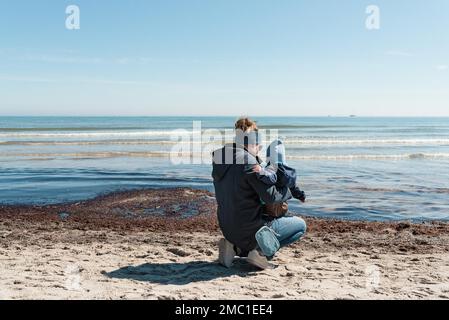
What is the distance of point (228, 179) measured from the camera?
4.64 metres

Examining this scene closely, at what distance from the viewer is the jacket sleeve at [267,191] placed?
176 inches

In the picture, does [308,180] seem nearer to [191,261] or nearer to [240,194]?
[191,261]

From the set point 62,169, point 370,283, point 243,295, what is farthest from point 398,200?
point 62,169

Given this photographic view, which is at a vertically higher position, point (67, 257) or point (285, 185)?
Result: point (285, 185)

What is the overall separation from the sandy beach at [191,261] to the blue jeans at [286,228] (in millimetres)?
335

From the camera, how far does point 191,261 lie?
214 inches

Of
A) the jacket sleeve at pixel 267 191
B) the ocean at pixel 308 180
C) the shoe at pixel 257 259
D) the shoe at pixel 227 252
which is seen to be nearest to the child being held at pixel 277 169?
the jacket sleeve at pixel 267 191

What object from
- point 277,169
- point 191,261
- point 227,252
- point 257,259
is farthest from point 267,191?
point 191,261

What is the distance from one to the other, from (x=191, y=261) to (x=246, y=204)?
3.94 feet

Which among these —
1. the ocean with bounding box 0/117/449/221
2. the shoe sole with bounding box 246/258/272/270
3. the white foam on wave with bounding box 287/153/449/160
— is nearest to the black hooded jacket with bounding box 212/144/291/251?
the shoe sole with bounding box 246/258/272/270

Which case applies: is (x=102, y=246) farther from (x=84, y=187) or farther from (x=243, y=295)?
(x=84, y=187)

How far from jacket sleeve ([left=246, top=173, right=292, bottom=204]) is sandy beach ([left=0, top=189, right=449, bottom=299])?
805 mm

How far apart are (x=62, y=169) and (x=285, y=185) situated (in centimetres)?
1219

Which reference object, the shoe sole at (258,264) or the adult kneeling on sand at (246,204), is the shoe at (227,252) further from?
the shoe sole at (258,264)
